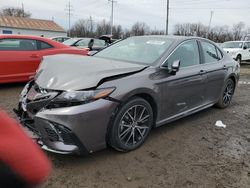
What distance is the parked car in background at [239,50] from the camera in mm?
18625

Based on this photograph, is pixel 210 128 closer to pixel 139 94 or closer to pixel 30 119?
pixel 139 94

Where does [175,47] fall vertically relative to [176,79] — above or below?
above

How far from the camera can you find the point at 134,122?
12.4ft

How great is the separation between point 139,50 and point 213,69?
1489mm

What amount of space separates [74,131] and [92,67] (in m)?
0.91

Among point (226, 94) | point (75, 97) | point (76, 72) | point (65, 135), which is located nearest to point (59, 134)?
point (65, 135)

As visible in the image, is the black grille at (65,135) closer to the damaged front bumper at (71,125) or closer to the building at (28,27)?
the damaged front bumper at (71,125)

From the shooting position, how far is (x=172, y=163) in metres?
3.54

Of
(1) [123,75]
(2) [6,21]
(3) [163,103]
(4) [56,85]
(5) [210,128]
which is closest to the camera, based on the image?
(4) [56,85]

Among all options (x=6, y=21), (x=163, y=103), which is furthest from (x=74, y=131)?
(x=6, y=21)

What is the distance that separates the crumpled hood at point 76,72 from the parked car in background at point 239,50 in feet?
53.2

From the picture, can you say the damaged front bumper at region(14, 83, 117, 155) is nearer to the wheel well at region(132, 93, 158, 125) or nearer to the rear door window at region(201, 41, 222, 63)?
the wheel well at region(132, 93, 158, 125)

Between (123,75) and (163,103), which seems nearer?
(123,75)

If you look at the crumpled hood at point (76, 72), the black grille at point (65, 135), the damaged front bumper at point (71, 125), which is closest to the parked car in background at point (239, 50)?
the crumpled hood at point (76, 72)
